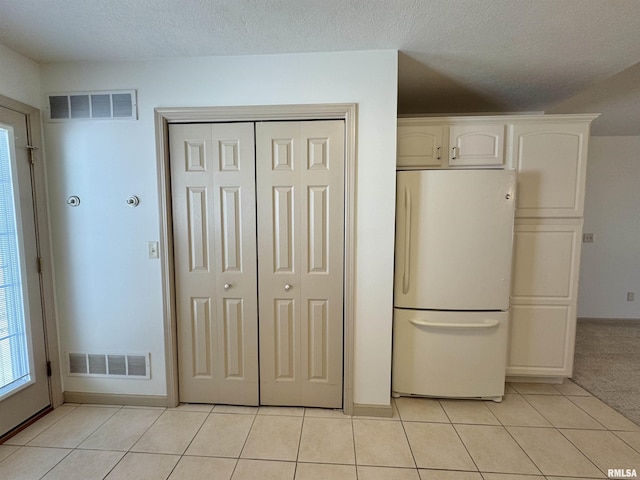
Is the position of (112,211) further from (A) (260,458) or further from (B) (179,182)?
(A) (260,458)

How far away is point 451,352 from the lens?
211 cm

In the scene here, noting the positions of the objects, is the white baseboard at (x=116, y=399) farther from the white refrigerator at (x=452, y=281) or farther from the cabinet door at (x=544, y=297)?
the cabinet door at (x=544, y=297)

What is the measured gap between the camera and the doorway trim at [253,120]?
6.23ft

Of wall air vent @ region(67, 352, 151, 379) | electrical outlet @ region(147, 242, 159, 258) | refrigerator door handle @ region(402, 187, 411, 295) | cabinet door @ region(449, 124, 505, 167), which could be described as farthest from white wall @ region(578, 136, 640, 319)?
wall air vent @ region(67, 352, 151, 379)

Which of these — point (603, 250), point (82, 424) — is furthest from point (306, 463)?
point (603, 250)

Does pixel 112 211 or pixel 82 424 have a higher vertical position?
pixel 112 211

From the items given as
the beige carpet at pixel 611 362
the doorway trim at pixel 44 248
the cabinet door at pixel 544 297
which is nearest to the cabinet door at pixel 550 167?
the cabinet door at pixel 544 297

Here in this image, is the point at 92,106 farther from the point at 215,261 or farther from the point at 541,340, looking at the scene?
the point at 541,340

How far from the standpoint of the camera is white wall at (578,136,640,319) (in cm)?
371

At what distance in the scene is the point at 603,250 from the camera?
379 cm

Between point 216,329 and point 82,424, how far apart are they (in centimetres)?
105

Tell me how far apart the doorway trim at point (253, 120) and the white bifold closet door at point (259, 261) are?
4cm

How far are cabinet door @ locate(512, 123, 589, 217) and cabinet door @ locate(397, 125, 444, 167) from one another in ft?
1.92

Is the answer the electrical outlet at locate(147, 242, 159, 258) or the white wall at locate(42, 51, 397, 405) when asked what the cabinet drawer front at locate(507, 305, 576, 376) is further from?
the electrical outlet at locate(147, 242, 159, 258)
